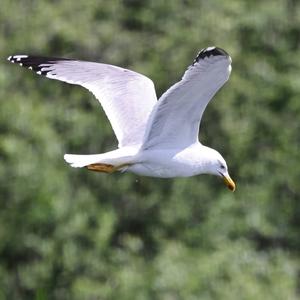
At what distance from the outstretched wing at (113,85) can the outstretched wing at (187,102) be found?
0.32 meters

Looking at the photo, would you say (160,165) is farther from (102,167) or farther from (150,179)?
(150,179)

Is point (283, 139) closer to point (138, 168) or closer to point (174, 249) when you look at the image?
point (174, 249)

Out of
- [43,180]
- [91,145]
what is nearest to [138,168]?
[43,180]

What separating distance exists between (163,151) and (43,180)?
255 cm

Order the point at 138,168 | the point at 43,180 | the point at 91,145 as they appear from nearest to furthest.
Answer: the point at 138,168, the point at 43,180, the point at 91,145

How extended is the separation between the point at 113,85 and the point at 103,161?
2.46 feet

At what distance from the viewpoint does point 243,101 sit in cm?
987

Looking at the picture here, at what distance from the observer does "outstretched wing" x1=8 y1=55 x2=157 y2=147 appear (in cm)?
657

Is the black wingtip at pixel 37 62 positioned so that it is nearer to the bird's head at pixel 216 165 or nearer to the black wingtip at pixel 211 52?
the bird's head at pixel 216 165

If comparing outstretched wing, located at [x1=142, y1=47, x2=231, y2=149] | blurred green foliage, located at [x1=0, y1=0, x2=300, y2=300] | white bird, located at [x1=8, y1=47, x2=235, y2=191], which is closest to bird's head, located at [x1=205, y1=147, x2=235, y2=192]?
white bird, located at [x1=8, y1=47, x2=235, y2=191]

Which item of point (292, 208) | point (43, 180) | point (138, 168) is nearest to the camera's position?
point (138, 168)

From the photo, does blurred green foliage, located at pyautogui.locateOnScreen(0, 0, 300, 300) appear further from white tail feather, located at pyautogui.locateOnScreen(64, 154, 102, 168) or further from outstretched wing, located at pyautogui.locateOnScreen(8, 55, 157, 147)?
white tail feather, located at pyautogui.locateOnScreen(64, 154, 102, 168)

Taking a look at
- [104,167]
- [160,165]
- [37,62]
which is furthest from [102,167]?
[37,62]

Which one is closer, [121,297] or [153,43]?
[121,297]
